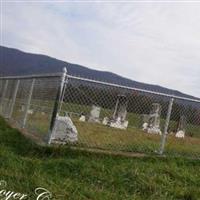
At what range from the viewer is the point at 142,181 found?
25.1 ft

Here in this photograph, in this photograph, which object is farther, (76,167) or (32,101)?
(32,101)

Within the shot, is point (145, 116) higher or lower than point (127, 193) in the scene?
higher

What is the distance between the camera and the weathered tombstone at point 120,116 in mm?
12569

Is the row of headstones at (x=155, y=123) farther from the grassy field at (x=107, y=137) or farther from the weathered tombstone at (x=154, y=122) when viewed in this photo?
the grassy field at (x=107, y=137)

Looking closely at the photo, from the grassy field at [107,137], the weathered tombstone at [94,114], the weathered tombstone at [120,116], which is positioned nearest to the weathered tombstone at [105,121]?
the weathered tombstone at [120,116]

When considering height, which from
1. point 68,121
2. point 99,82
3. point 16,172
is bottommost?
point 16,172

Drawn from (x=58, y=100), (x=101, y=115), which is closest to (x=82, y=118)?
(x=101, y=115)

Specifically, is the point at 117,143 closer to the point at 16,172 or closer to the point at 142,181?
the point at 142,181

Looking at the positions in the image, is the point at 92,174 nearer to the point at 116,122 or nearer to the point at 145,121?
the point at 145,121

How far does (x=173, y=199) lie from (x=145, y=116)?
22.5ft

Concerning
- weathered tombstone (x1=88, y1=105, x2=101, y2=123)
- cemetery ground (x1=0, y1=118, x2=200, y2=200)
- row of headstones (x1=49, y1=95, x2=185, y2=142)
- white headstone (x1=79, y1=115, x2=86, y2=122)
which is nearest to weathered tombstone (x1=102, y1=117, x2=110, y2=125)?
row of headstones (x1=49, y1=95, x2=185, y2=142)

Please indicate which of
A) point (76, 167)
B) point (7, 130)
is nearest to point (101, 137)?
point (7, 130)

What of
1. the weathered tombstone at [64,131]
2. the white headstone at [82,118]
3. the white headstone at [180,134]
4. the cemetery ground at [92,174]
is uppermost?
the white headstone at [180,134]

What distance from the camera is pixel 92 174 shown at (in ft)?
25.3
